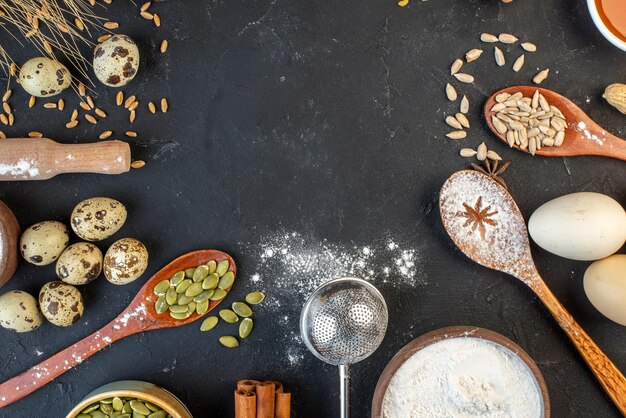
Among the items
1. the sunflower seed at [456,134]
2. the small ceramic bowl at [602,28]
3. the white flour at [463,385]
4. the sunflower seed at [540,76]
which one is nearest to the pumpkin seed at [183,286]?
the white flour at [463,385]

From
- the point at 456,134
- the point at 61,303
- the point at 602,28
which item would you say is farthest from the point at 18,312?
the point at 602,28

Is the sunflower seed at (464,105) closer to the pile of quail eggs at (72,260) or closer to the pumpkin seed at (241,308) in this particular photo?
the pumpkin seed at (241,308)

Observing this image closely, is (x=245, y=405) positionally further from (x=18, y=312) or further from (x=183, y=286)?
(x=18, y=312)

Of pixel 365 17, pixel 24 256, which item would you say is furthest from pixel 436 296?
pixel 24 256

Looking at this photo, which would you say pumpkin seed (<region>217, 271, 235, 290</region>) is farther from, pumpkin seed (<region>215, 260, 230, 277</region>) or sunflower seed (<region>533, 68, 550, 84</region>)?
sunflower seed (<region>533, 68, 550, 84</region>)

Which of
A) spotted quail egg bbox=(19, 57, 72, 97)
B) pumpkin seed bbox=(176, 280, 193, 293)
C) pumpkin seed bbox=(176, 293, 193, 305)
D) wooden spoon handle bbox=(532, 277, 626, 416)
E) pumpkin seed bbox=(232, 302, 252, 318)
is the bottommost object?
wooden spoon handle bbox=(532, 277, 626, 416)

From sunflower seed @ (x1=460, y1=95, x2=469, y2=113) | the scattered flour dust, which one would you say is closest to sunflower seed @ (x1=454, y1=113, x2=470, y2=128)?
sunflower seed @ (x1=460, y1=95, x2=469, y2=113)

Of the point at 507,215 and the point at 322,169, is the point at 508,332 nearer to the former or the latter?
the point at 507,215
